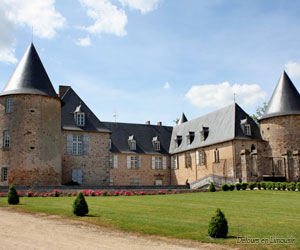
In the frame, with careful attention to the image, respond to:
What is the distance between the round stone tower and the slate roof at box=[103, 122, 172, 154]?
12.5 metres

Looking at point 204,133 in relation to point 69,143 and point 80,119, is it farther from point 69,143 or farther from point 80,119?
point 69,143

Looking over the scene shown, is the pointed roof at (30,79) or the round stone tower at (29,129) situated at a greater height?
the pointed roof at (30,79)

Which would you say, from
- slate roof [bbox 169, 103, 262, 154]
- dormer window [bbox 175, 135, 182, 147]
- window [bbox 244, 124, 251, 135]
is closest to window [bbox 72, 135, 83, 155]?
slate roof [bbox 169, 103, 262, 154]

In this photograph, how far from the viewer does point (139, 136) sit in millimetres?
41562

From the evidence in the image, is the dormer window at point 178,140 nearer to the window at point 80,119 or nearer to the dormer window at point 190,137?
the dormer window at point 190,137

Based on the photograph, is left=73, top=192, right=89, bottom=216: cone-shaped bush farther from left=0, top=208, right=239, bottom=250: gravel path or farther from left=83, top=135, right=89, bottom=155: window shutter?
left=83, top=135, right=89, bottom=155: window shutter

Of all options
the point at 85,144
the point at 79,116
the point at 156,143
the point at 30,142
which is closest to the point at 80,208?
the point at 30,142

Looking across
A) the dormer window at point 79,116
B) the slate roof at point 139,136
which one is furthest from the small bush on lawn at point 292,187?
the slate roof at point 139,136

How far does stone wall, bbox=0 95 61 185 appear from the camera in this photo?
982 inches

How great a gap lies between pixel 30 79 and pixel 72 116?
607cm

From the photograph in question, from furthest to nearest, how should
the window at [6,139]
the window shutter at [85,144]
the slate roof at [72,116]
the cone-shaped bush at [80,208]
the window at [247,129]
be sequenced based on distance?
the window at [247,129], the slate roof at [72,116], the window shutter at [85,144], the window at [6,139], the cone-shaped bush at [80,208]

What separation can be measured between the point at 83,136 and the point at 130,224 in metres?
20.8

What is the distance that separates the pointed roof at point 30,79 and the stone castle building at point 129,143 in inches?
2.6

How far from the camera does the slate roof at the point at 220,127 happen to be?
32.6m
